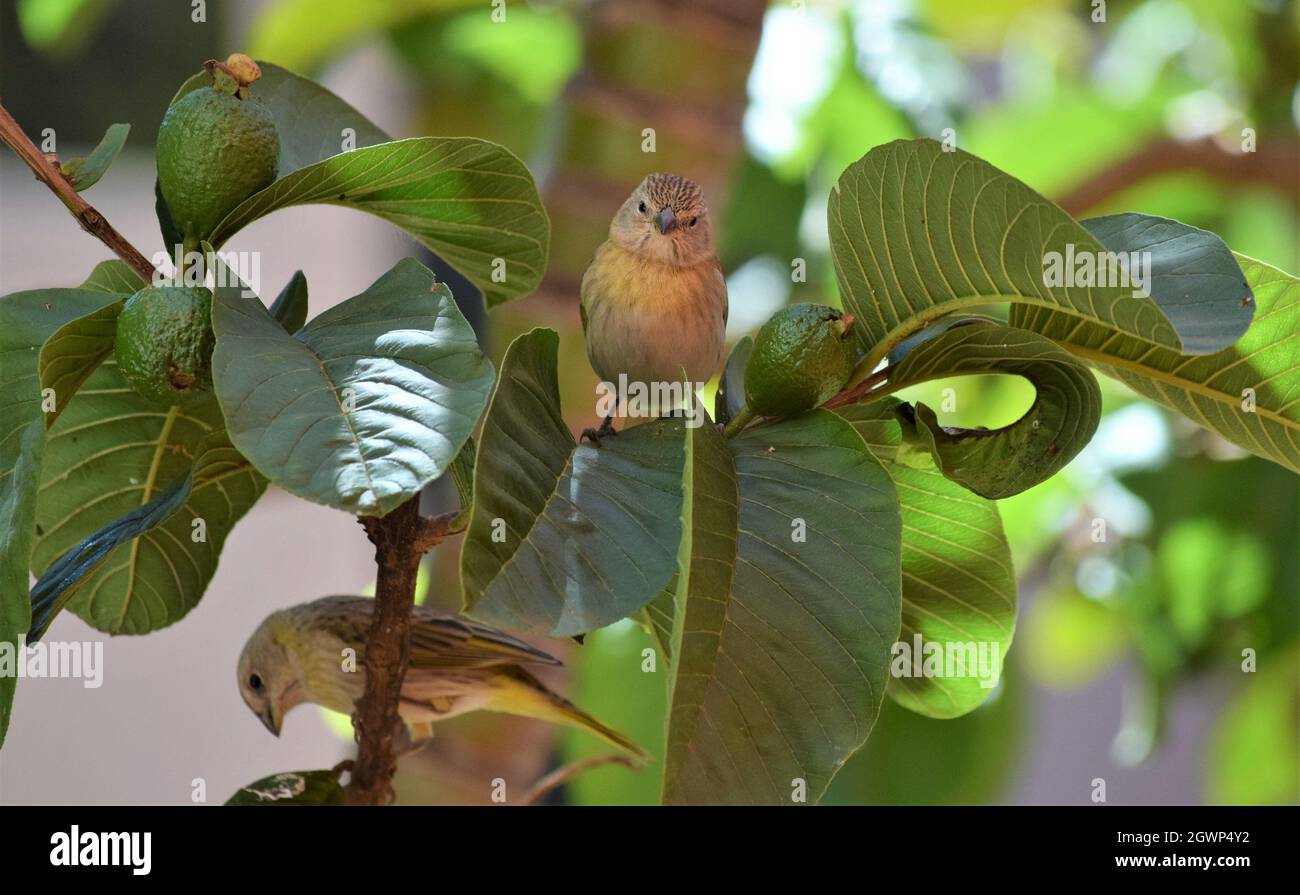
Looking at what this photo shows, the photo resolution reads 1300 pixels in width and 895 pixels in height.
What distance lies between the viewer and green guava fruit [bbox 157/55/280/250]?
0.96 meters

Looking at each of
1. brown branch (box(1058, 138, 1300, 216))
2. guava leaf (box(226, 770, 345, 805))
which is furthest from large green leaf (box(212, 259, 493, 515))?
brown branch (box(1058, 138, 1300, 216))

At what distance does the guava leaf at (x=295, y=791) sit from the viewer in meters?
1.14

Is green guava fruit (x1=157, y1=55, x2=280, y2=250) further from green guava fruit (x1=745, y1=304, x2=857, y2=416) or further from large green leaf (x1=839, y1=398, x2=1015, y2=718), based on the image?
large green leaf (x1=839, y1=398, x2=1015, y2=718)

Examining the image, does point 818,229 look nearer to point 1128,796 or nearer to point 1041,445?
point 1041,445

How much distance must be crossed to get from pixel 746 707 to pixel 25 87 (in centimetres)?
469

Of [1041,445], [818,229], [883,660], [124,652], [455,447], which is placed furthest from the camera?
[124,652]

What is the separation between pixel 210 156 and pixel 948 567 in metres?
0.71

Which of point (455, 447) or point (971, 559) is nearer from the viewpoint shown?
point (455, 447)

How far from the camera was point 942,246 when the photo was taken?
94cm

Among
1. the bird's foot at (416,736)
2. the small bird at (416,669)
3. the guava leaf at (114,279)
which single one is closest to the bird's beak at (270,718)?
the small bird at (416,669)

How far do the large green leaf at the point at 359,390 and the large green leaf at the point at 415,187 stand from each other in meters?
0.10

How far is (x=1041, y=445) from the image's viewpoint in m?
0.99

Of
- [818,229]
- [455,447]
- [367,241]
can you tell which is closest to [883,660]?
[455,447]

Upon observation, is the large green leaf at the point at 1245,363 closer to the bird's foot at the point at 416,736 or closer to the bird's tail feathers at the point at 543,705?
the bird's tail feathers at the point at 543,705
